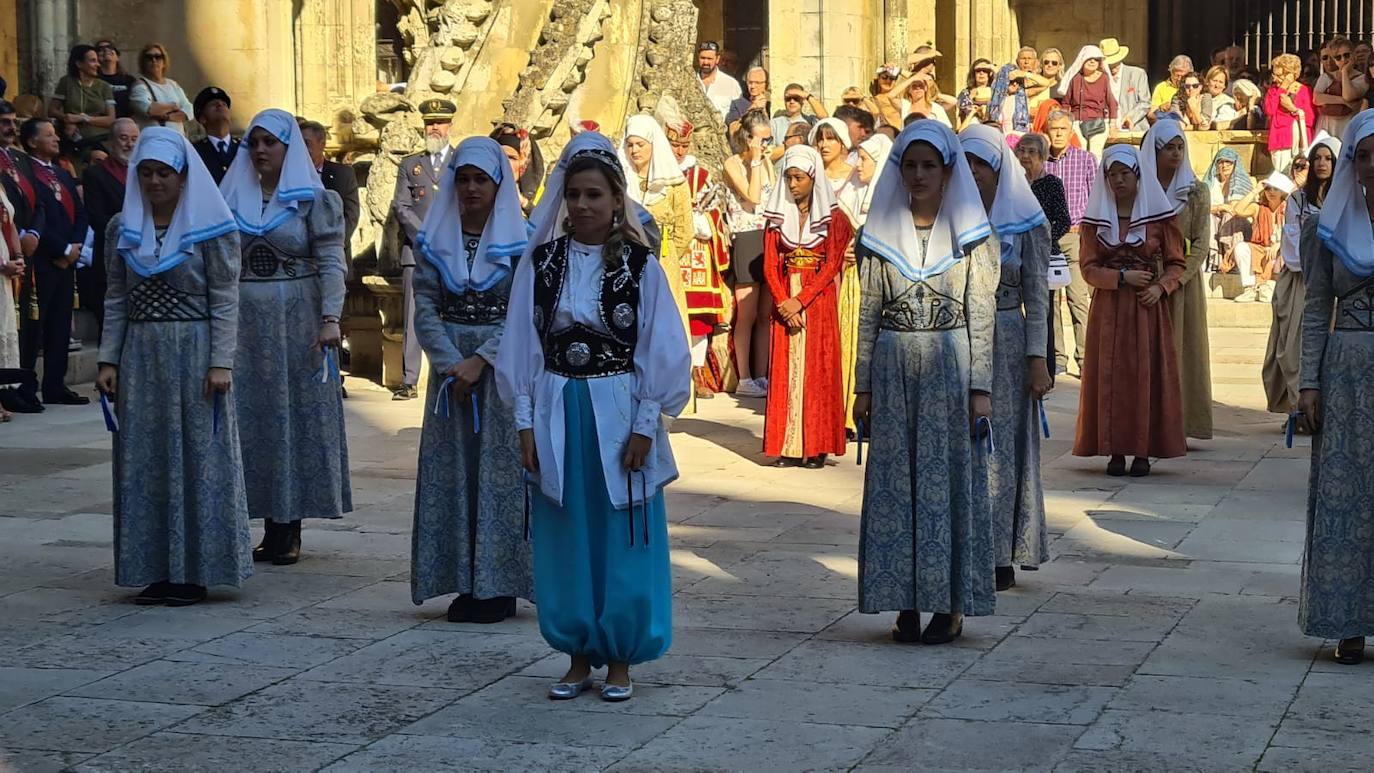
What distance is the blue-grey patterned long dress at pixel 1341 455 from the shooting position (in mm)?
6719

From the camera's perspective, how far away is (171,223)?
7.80 metres

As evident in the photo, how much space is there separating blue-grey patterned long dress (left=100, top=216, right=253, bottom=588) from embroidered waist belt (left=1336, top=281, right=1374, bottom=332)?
4.00 m

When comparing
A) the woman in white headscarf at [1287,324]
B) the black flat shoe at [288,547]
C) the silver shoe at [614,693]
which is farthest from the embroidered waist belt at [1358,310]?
the woman in white headscarf at [1287,324]

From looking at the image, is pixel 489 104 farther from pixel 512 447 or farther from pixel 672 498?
pixel 512 447

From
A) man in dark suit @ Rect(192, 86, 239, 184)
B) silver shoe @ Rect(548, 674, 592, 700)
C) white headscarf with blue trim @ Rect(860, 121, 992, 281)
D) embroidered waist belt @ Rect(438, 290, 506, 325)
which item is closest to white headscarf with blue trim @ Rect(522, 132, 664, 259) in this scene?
white headscarf with blue trim @ Rect(860, 121, 992, 281)

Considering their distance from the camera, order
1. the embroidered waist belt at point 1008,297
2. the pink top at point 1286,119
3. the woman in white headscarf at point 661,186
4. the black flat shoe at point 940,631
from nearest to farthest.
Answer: the black flat shoe at point 940,631 → the embroidered waist belt at point 1008,297 → the woman in white headscarf at point 661,186 → the pink top at point 1286,119

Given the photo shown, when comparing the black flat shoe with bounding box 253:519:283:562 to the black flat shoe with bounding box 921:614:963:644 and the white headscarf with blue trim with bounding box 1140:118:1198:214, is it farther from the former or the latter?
the white headscarf with blue trim with bounding box 1140:118:1198:214

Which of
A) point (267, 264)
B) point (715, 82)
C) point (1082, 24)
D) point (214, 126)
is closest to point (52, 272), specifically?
point (214, 126)

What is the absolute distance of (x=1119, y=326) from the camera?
11305 millimetres

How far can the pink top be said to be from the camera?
21078 millimetres

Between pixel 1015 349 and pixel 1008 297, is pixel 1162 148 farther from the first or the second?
pixel 1015 349

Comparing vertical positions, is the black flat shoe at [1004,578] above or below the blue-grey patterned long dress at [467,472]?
below

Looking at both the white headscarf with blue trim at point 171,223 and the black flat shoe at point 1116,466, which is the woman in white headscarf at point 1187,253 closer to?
the black flat shoe at point 1116,466

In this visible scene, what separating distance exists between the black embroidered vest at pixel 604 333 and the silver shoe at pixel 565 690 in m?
0.94
